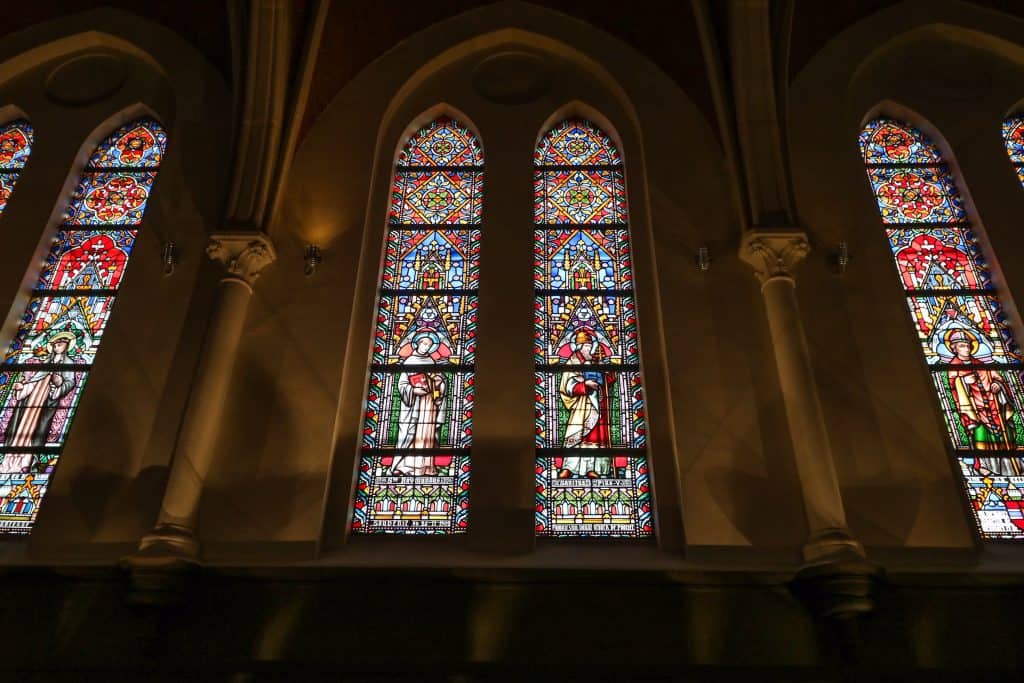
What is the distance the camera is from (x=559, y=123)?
895 cm

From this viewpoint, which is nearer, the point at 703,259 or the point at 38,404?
the point at 38,404

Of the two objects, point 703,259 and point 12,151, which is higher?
point 12,151

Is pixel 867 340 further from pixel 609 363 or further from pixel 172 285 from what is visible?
pixel 172 285

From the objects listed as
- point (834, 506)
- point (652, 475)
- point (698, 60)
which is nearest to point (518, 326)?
point (652, 475)

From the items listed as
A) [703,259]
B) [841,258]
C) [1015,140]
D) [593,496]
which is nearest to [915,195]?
[1015,140]

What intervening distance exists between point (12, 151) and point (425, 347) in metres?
4.84

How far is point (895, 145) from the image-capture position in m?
8.64

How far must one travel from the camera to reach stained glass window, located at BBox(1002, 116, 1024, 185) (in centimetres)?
836

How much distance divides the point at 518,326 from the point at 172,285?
3.00 m

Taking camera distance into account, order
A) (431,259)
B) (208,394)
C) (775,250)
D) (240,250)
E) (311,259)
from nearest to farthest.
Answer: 1. (208,394)
2. (775,250)
3. (240,250)
4. (311,259)
5. (431,259)

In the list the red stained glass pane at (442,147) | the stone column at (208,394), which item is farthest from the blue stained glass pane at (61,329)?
the red stained glass pane at (442,147)

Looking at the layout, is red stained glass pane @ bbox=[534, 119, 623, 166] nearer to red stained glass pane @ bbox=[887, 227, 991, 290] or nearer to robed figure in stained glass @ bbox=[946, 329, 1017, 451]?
red stained glass pane @ bbox=[887, 227, 991, 290]

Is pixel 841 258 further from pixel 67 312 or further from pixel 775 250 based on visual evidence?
pixel 67 312

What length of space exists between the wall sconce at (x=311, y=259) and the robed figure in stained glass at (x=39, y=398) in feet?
6.81
